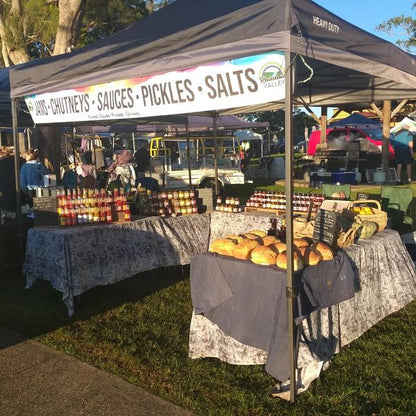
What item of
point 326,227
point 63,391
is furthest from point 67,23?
point 63,391

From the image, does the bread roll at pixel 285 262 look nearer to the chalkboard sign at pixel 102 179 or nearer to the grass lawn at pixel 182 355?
the grass lawn at pixel 182 355

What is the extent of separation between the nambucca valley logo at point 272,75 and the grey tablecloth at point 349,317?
1.56 m

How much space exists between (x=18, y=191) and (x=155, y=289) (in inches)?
92.4

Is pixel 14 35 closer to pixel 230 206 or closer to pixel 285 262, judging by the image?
pixel 230 206

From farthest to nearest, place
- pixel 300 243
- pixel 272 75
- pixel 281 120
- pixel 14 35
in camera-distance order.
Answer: pixel 281 120 < pixel 14 35 < pixel 300 243 < pixel 272 75

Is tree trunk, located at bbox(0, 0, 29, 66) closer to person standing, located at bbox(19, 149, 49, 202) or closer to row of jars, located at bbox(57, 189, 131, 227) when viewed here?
person standing, located at bbox(19, 149, 49, 202)

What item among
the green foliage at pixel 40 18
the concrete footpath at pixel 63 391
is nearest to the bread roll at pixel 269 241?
the concrete footpath at pixel 63 391

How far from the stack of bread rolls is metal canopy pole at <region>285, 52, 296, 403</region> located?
0.56 ft

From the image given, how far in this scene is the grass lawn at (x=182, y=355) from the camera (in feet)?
10.7

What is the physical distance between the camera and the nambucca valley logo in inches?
126

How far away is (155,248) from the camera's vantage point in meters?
5.74

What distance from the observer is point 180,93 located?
4012mm

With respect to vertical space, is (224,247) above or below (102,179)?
below

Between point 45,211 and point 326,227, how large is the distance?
3.28 meters
